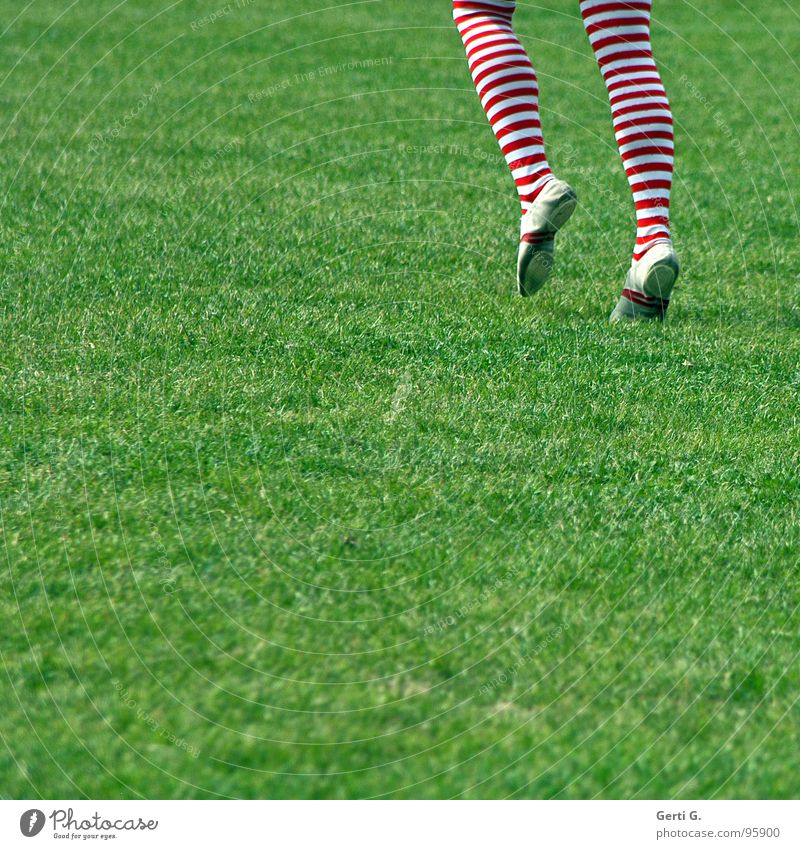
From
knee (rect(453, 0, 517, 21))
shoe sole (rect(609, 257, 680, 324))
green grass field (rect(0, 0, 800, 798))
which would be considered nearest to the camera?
green grass field (rect(0, 0, 800, 798))

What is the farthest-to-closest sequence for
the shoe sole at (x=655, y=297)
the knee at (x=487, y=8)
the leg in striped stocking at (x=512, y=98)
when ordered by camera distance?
the knee at (x=487, y=8), the leg in striped stocking at (x=512, y=98), the shoe sole at (x=655, y=297)

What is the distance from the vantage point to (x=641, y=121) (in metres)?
3.96

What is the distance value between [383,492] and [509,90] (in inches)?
73.5

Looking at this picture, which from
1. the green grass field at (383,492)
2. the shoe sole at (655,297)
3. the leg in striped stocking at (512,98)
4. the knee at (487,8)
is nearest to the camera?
the green grass field at (383,492)

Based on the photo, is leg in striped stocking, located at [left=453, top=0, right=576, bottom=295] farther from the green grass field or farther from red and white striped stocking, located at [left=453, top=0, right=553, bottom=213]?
the green grass field

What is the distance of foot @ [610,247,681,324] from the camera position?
3.72 metres

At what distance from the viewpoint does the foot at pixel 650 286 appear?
372 centimetres

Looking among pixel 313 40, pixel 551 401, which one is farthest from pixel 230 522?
pixel 313 40

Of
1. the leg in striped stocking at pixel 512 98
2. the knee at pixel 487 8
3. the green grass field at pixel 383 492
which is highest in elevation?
the knee at pixel 487 8

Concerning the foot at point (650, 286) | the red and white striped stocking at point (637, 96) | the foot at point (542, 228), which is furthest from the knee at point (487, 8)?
the foot at point (650, 286)

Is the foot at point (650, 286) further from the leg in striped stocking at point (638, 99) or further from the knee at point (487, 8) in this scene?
the knee at point (487, 8)

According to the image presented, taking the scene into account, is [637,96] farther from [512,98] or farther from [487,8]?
[487,8]

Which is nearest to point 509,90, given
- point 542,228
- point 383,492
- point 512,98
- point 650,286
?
point 512,98

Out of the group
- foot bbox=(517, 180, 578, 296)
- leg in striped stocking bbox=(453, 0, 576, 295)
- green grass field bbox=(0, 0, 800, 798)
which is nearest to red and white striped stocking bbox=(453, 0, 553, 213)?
leg in striped stocking bbox=(453, 0, 576, 295)
